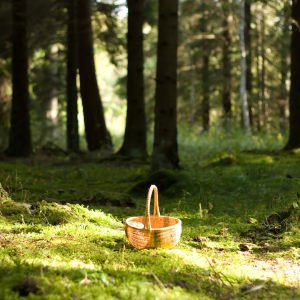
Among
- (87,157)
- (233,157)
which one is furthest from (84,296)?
(87,157)

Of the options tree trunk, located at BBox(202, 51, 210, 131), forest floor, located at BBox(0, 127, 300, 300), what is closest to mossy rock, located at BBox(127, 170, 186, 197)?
forest floor, located at BBox(0, 127, 300, 300)

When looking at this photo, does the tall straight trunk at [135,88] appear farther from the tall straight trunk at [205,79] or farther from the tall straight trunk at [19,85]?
the tall straight trunk at [205,79]

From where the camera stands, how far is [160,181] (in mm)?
6191

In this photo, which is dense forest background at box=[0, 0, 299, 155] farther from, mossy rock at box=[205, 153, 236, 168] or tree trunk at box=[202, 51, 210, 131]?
mossy rock at box=[205, 153, 236, 168]

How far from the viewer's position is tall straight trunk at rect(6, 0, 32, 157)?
1082cm

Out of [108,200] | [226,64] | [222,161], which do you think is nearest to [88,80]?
[222,161]

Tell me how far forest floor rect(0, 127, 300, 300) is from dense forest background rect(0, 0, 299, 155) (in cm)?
502

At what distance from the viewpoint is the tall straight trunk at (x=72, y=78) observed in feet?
37.8

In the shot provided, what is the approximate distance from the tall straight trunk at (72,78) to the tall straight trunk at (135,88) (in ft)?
8.11

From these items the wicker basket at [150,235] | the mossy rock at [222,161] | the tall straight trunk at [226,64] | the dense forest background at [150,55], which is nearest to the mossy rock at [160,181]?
the mossy rock at [222,161]

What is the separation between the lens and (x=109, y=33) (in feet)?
43.7

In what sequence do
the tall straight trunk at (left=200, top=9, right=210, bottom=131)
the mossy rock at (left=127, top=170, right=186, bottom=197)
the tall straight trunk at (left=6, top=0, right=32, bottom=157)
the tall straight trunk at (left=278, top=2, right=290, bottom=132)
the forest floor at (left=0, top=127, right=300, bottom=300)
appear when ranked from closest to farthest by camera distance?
the forest floor at (left=0, top=127, right=300, bottom=300), the mossy rock at (left=127, top=170, right=186, bottom=197), the tall straight trunk at (left=6, top=0, right=32, bottom=157), the tall straight trunk at (left=278, top=2, right=290, bottom=132), the tall straight trunk at (left=200, top=9, right=210, bottom=131)

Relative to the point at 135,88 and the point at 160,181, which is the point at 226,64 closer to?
the point at 135,88

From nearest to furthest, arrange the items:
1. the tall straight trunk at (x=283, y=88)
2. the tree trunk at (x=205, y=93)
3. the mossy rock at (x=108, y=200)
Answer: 1. the mossy rock at (x=108, y=200)
2. the tall straight trunk at (x=283, y=88)
3. the tree trunk at (x=205, y=93)
